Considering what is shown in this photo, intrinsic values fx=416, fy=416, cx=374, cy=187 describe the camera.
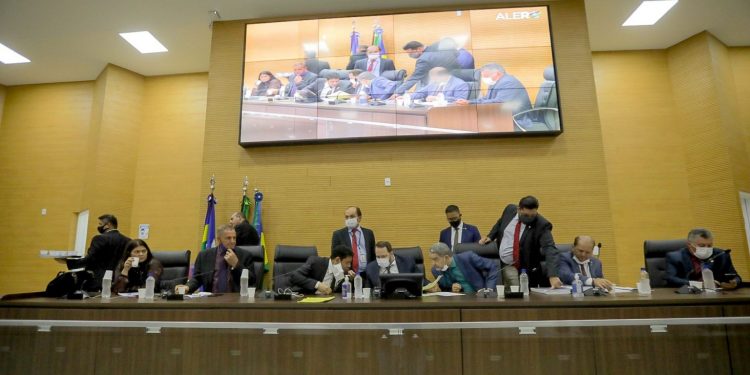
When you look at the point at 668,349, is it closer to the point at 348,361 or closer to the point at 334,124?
the point at 348,361

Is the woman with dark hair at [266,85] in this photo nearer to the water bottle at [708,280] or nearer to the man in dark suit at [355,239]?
the man in dark suit at [355,239]

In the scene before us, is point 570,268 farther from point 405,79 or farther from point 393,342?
point 405,79

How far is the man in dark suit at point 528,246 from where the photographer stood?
372cm

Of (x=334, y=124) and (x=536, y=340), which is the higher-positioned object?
(x=334, y=124)

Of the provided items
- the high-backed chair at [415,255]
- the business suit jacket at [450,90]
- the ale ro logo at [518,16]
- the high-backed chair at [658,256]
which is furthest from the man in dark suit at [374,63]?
the high-backed chair at [658,256]

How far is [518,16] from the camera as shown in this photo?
18.8 ft

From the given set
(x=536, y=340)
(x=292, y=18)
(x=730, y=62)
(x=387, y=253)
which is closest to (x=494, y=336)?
(x=536, y=340)

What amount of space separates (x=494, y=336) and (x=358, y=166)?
367 centimetres

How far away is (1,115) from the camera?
8.16 m

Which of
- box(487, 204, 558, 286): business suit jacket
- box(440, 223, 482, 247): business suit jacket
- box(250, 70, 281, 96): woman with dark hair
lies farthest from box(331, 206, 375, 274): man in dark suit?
box(250, 70, 281, 96): woman with dark hair

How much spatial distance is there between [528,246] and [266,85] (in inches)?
160

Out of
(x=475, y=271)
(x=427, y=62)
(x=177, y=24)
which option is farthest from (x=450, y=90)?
(x=177, y=24)

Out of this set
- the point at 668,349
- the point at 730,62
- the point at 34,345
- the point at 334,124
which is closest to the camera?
the point at 668,349

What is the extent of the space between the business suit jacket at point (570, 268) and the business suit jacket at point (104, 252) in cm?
411
